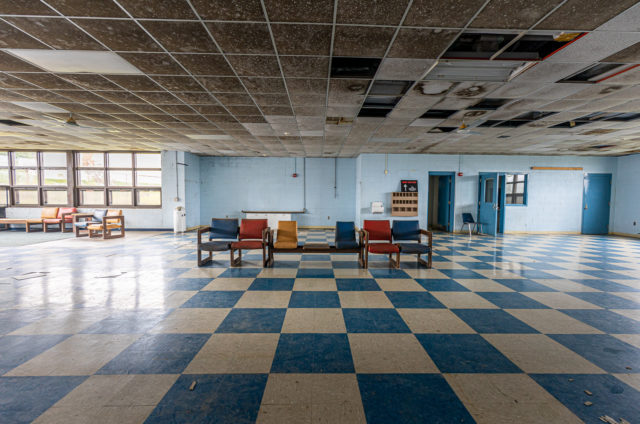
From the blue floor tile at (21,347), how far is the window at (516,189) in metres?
12.1

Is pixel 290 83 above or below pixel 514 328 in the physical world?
above

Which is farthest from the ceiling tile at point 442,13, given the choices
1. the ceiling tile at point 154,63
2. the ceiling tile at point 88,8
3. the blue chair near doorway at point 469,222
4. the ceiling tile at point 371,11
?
the blue chair near doorway at point 469,222

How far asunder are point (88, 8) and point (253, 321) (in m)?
3.26

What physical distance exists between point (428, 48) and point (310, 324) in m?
3.19

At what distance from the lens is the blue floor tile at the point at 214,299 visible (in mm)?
2865

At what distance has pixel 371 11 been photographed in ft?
7.34

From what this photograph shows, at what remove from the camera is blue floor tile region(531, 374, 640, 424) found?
4.73ft

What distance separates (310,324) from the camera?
2.45m

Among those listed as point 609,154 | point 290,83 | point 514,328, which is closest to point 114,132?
point 290,83

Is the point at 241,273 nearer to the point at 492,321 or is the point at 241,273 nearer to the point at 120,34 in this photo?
the point at 120,34

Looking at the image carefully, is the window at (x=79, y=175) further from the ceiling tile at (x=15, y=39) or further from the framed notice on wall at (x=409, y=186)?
the framed notice on wall at (x=409, y=186)

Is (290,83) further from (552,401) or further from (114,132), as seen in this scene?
(114,132)

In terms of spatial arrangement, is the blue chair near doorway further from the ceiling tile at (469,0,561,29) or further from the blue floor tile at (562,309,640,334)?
the ceiling tile at (469,0,561,29)

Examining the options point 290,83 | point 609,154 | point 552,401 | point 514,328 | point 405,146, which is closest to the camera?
point 552,401
